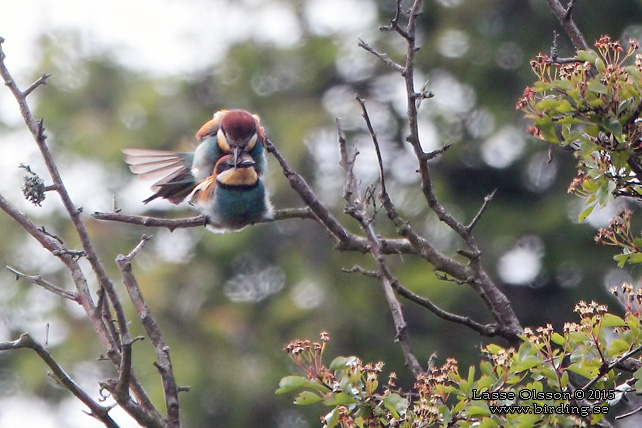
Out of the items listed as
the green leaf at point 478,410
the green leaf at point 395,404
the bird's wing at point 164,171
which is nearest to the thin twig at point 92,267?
the green leaf at point 395,404

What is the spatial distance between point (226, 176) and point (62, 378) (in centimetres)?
165

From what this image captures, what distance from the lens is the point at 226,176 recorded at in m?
3.30

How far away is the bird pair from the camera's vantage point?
325cm

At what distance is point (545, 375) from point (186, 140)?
5.65 metres

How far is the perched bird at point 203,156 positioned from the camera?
3.35 metres

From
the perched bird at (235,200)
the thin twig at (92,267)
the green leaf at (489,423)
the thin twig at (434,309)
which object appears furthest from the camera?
the perched bird at (235,200)

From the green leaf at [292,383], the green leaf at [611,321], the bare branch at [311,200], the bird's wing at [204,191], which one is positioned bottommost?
the green leaf at [611,321]

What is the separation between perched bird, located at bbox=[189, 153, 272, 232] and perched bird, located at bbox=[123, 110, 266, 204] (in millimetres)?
78

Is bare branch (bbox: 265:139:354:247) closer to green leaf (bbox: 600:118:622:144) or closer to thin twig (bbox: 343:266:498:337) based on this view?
thin twig (bbox: 343:266:498:337)

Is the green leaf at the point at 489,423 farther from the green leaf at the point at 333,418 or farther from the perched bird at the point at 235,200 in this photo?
the perched bird at the point at 235,200

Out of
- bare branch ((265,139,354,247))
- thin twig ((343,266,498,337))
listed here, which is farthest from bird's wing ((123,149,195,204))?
thin twig ((343,266,498,337))

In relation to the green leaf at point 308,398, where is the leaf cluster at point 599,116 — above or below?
above

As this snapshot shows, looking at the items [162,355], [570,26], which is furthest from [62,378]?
[570,26]

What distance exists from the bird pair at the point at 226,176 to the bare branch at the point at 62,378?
1.40m
